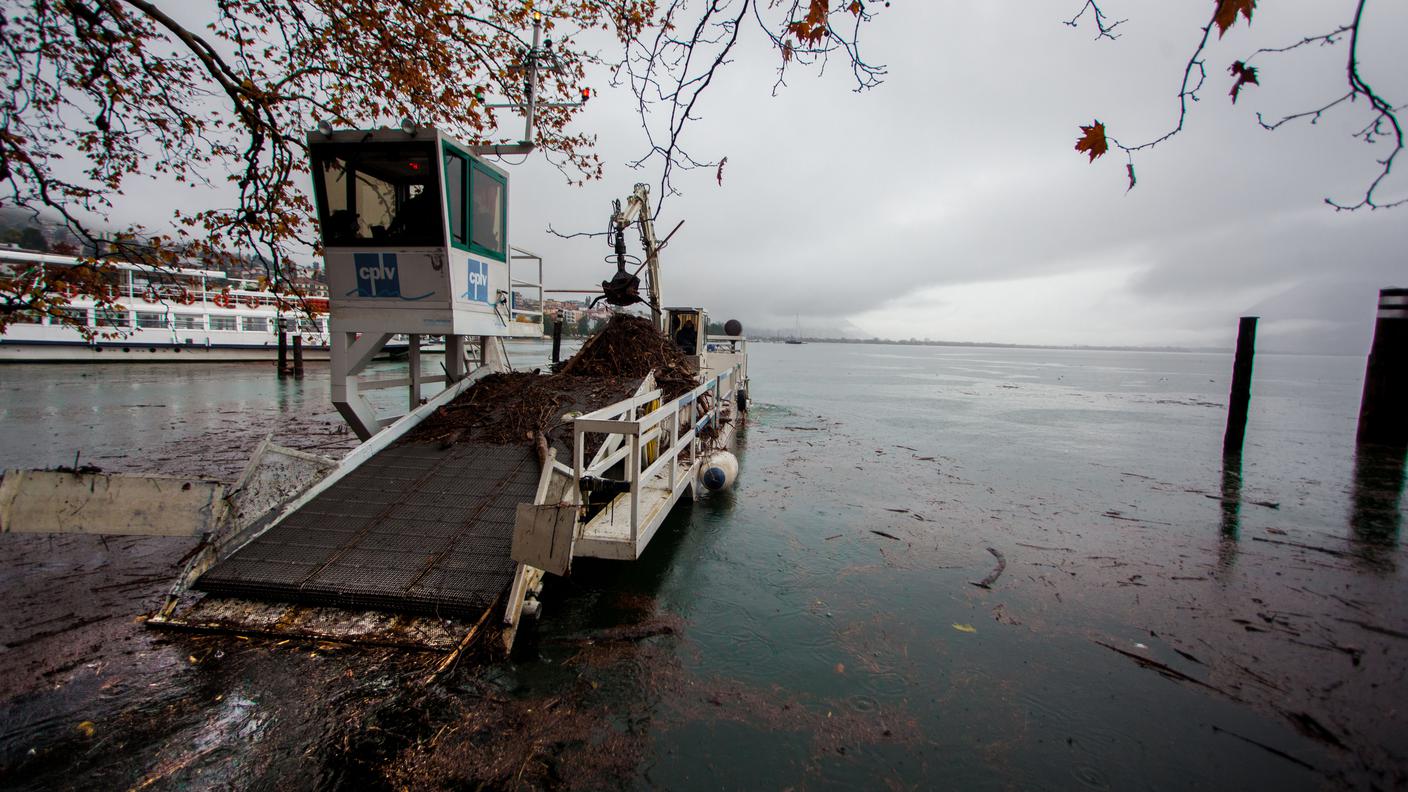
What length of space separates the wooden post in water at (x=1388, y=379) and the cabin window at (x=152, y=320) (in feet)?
182

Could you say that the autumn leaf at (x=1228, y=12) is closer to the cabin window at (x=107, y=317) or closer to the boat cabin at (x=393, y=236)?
the boat cabin at (x=393, y=236)

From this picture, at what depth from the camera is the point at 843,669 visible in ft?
15.0

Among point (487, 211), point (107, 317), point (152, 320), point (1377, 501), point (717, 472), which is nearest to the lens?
point (107, 317)

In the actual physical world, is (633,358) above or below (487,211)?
below

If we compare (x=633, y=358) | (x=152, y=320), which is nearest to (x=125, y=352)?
(x=152, y=320)

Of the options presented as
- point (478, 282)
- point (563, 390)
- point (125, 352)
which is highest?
point (478, 282)

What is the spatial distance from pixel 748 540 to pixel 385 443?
14.7 ft

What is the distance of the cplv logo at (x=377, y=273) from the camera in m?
7.33

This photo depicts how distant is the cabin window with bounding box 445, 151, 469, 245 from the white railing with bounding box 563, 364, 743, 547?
3.07m

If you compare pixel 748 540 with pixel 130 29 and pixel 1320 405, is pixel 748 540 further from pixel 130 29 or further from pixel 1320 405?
pixel 1320 405

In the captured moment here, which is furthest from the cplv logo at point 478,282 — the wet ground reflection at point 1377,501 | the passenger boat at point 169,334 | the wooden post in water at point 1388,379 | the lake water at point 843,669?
the passenger boat at point 169,334

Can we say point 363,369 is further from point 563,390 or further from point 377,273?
point 563,390

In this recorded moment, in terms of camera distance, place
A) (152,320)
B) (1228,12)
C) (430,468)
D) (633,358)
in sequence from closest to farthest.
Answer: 1. (1228,12)
2. (430,468)
3. (633,358)
4. (152,320)

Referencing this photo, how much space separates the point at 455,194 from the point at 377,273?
4.50ft
